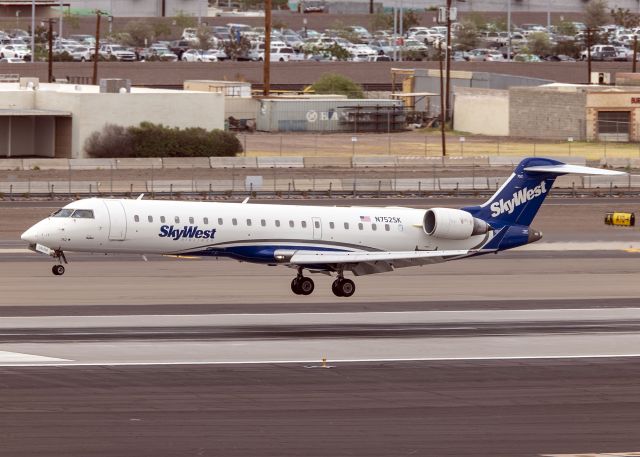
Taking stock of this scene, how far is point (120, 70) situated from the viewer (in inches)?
5438

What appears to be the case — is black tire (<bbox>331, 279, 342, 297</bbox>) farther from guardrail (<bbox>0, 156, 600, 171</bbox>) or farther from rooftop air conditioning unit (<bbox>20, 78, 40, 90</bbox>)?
rooftop air conditioning unit (<bbox>20, 78, 40, 90</bbox>)

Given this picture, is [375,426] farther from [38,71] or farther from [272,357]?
[38,71]

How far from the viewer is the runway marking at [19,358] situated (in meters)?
34.5

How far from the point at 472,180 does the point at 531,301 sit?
38.7m

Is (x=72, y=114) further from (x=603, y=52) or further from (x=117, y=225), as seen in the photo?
(x=603, y=52)

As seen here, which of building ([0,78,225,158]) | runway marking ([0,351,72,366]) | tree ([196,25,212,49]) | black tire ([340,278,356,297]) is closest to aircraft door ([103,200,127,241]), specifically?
black tire ([340,278,356,297])

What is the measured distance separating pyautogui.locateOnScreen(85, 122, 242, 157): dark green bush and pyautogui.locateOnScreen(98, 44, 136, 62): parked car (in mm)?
62119

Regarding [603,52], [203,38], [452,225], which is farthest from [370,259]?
[203,38]

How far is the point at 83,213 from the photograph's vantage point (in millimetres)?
44625

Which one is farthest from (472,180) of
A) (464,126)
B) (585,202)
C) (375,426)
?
(375,426)

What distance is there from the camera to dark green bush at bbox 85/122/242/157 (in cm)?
9400

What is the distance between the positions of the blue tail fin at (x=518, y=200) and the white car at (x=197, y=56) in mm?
112490

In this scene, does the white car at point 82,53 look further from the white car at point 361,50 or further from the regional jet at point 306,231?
the regional jet at point 306,231

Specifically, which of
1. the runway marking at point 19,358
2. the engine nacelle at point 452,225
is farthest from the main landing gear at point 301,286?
the runway marking at point 19,358
